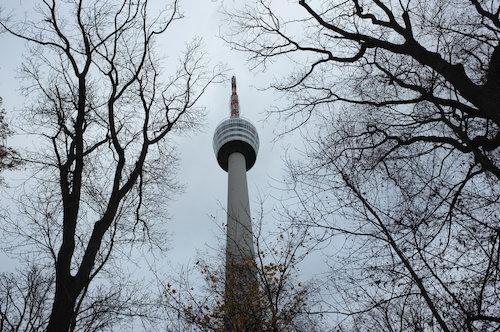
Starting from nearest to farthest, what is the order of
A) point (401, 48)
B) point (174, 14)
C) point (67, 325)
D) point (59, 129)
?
point (67, 325) < point (401, 48) < point (59, 129) < point (174, 14)

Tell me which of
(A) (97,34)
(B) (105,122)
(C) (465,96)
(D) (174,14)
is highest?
(D) (174,14)

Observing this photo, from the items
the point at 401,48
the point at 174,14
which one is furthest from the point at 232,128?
the point at 401,48

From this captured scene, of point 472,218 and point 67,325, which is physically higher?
point 472,218

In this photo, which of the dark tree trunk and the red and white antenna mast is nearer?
the dark tree trunk

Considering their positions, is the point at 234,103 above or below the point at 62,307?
above

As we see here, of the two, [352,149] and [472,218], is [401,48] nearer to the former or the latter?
[352,149]

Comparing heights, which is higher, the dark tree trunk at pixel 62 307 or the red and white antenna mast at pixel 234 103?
the red and white antenna mast at pixel 234 103

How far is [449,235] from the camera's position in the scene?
4.99m

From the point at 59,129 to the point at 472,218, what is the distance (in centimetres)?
658

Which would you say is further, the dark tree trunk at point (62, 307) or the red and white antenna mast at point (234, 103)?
the red and white antenna mast at point (234, 103)

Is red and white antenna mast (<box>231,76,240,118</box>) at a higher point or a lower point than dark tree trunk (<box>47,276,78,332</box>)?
higher

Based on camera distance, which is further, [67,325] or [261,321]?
[261,321]

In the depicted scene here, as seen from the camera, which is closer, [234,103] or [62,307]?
[62,307]

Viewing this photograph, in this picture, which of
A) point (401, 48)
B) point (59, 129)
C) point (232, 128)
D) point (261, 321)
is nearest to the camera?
point (401, 48)
